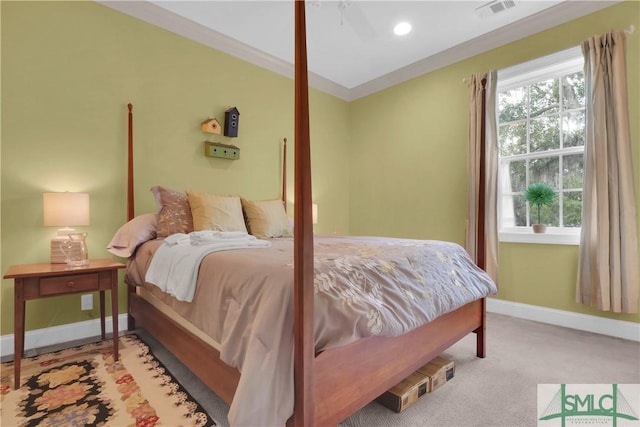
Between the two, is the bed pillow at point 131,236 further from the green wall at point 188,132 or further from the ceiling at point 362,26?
the ceiling at point 362,26

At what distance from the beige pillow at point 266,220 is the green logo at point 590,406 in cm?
215

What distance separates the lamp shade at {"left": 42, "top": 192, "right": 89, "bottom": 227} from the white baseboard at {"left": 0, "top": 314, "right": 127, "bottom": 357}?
843 millimetres

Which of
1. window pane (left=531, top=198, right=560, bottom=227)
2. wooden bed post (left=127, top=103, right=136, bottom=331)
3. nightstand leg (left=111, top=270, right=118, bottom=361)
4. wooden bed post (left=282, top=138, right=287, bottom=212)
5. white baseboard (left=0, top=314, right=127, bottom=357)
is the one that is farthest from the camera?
wooden bed post (left=282, top=138, right=287, bottom=212)

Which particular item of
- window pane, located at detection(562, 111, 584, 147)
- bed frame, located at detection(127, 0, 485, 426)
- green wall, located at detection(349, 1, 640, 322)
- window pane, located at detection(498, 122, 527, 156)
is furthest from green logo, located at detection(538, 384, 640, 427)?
Result: window pane, located at detection(498, 122, 527, 156)

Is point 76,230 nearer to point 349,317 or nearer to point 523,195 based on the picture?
point 349,317

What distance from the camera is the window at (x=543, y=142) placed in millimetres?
2822

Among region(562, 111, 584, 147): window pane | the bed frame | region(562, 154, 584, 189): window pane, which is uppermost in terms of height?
region(562, 111, 584, 147): window pane

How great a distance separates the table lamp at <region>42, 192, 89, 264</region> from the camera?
2.04 m

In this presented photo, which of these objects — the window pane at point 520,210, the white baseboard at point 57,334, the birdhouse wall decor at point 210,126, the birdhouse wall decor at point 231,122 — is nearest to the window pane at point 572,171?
the window pane at point 520,210

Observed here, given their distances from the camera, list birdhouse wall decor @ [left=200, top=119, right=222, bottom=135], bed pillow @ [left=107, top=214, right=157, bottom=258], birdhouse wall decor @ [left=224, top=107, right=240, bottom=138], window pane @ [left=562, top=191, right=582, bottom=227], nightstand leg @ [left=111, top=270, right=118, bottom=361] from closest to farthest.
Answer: nightstand leg @ [left=111, top=270, right=118, bottom=361] → bed pillow @ [left=107, top=214, right=157, bottom=258] → window pane @ [left=562, top=191, right=582, bottom=227] → birdhouse wall decor @ [left=200, top=119, right=222, bottom=135] → birdhouse wall decor @ [left=224, top=107, right=240, bottom=138]

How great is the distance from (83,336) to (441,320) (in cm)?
263

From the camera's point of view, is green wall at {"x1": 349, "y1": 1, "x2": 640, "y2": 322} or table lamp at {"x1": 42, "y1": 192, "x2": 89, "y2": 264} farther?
green wall at {"x1": 349, "y1": 1, "x2": 640, "y2": 322}

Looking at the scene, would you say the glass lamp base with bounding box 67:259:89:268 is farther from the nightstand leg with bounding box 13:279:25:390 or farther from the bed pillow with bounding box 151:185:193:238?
the bed pillow with bounding box 151:185:193:238

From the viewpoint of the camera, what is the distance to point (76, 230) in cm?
239
